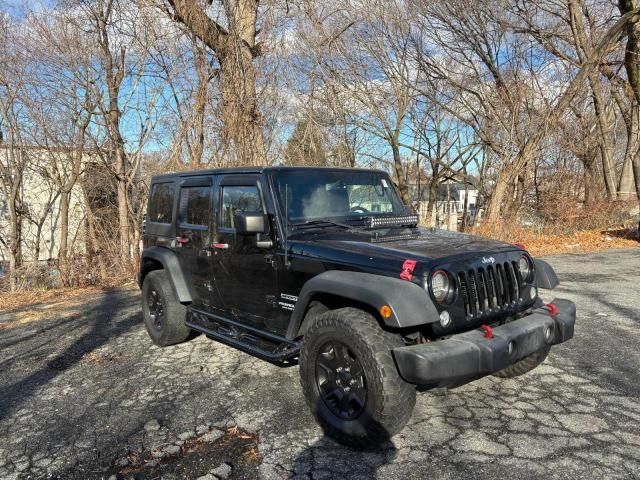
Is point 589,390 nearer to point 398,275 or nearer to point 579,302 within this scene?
point 398,275

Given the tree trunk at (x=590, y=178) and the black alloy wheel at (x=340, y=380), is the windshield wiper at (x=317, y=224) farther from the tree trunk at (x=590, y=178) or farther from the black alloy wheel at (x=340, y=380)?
the tree trunk at (x=590, y=178)

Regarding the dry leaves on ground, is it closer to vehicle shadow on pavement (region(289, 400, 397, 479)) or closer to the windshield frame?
the windshield frame

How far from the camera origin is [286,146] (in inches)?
573

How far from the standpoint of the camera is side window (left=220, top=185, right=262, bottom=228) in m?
4.18

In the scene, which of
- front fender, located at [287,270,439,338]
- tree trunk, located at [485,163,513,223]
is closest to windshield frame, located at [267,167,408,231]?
front fender, located at [287,270,439,338]

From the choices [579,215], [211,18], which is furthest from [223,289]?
[579,215]

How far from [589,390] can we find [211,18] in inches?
437

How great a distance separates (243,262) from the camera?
4.21 metres

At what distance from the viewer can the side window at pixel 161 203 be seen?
5.34 m

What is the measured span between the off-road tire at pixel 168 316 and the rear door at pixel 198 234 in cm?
30

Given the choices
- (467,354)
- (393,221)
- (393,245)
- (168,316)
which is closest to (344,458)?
(467,354)

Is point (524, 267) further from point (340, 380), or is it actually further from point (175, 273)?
point (175, 273)

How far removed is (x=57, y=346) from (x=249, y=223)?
3.35 metres

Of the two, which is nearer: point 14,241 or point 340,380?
point 340,380
